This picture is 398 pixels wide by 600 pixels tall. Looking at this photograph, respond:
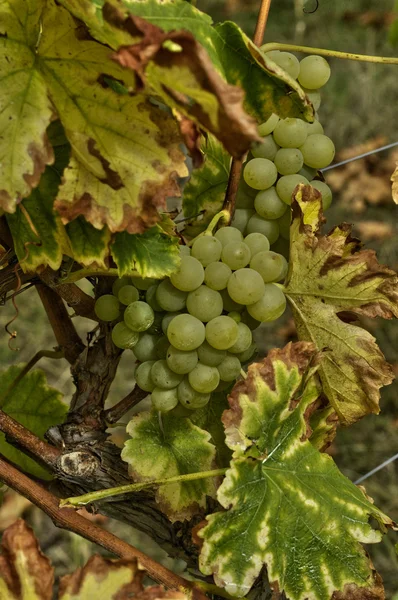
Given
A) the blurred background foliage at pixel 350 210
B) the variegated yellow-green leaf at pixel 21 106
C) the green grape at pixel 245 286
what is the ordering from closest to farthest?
the variegated yellow-green leaf at pixel 21 106, the green grape at pixel 245 286, the blurred background foliage at pixel 350 210

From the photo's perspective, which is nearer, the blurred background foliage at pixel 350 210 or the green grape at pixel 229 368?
the green grape at pixel 229 368

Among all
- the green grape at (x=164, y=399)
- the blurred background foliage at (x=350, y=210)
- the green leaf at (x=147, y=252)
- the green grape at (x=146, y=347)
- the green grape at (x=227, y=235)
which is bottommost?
the blurred background foliage at (x=350, y=210)

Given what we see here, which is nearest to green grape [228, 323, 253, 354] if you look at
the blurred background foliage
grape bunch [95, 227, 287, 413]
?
grape bunch [95, 227, 287, 413]

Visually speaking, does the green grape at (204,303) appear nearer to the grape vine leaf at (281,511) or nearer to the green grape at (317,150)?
the grape vine leaf at (281,511)

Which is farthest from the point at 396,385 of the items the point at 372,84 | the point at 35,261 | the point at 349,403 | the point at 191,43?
the point at 191,43

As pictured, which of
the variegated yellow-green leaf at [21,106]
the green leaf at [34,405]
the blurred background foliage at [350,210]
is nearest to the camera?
the variegated yellow-green leaf at [21,106]

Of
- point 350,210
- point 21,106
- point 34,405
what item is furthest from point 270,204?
point 350,210

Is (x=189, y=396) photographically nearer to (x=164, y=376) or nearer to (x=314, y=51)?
(x=164, y=376)

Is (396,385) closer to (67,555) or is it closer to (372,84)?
(67,555)

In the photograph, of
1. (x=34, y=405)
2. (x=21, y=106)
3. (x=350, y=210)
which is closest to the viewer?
(x=21, y=106)

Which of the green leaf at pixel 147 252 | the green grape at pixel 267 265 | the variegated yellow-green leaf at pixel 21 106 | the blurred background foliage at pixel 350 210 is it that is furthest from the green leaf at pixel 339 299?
the blurred background foliage at pixel 350 210
